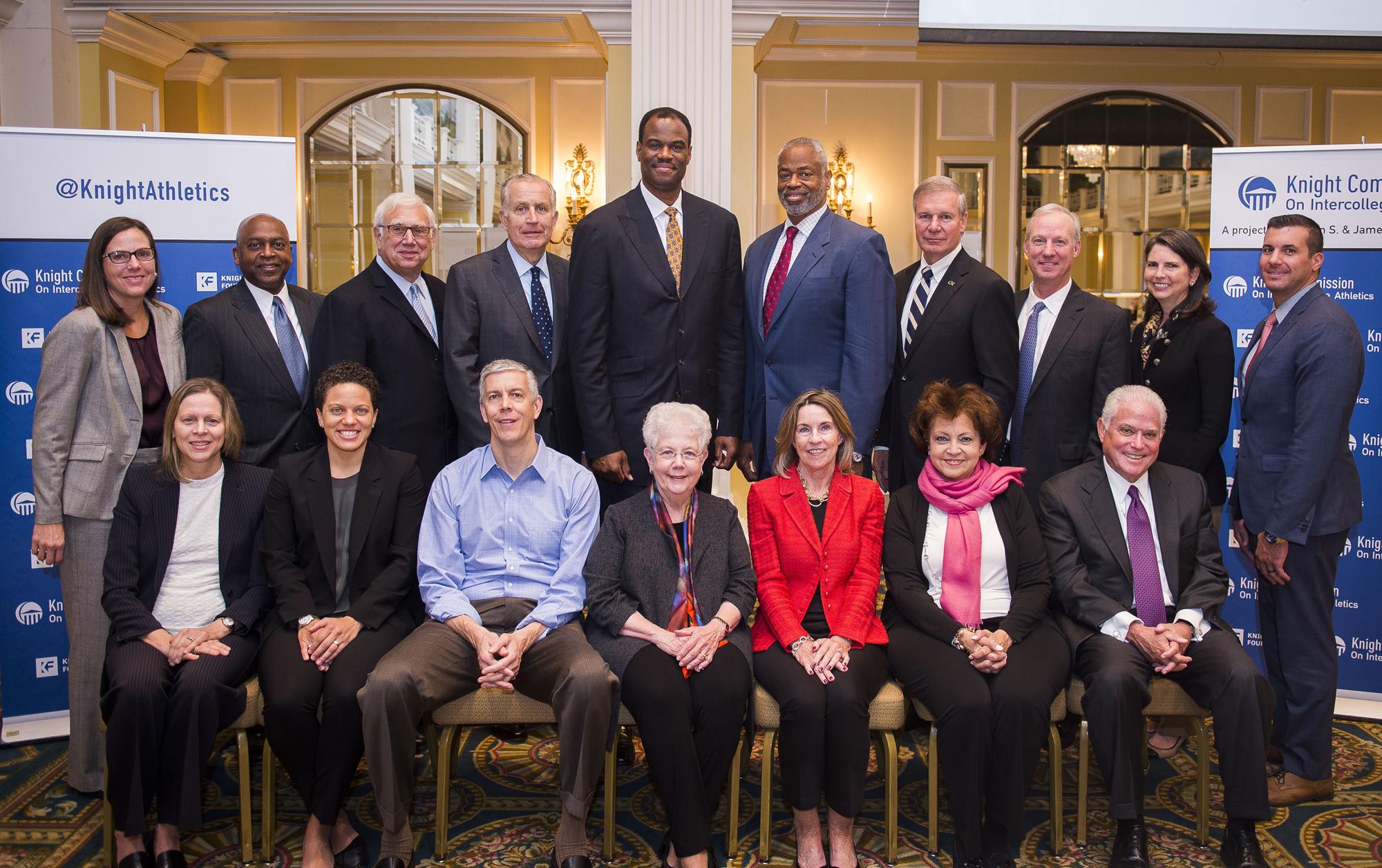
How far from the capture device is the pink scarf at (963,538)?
3.05m

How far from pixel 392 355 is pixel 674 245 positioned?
98 centimetres

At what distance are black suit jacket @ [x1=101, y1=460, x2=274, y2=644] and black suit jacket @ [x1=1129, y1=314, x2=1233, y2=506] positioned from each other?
2775mm

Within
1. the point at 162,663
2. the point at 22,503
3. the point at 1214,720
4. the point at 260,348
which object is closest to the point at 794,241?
the point at 260,348

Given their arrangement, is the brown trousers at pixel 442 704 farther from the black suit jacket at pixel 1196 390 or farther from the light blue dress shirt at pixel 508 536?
the black suit jacket at pixel 1196 390

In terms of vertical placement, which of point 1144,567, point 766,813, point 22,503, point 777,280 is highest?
point 777,280

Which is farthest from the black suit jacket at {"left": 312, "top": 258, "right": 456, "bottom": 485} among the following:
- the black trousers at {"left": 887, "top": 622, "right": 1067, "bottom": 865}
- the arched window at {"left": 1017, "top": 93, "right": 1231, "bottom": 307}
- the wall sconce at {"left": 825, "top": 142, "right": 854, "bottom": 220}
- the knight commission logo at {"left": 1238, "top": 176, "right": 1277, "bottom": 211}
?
the arched window at {"left": 1017, "top": 93, "right": 1231, "bottom": 307}

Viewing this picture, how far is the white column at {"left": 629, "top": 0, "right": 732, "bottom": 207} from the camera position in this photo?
5500 mm

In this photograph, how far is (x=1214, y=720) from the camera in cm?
286

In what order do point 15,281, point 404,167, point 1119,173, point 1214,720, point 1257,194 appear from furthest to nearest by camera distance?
point 404,167 → point 1119,173 → point 1257,194 → point 15,281 → point 1214,720

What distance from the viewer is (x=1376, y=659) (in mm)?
4070

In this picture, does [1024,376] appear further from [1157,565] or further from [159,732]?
[159,732]

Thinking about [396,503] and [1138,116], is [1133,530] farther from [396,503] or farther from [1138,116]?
A: [1138,116]

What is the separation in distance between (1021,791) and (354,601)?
189 cm

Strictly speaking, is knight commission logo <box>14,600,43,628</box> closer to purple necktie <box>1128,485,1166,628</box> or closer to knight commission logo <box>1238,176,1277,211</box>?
purple necktie <box>1128,485,1166,628</box>
